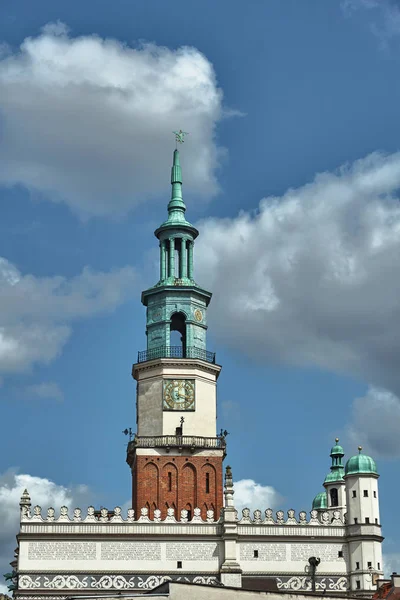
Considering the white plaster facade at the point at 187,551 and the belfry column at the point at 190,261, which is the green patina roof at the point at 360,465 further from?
the belfry column at the point at 190,261

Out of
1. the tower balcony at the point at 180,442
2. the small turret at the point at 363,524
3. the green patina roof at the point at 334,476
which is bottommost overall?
the small turret at the point at 363,524

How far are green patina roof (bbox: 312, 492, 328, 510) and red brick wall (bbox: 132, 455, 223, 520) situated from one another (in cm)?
4759

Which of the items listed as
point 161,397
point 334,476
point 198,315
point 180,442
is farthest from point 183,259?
point 334,476

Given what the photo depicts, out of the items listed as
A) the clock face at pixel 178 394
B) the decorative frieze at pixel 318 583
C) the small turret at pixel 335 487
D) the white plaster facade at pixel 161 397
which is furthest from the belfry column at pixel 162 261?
the small turret at pixel 335 487

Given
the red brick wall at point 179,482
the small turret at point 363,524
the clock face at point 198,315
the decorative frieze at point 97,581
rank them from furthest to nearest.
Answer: the clock face at point 198,315 → the red brick wall at point 179,482 → the small turret at point 363,524 → the decorative frieze at point 97,581

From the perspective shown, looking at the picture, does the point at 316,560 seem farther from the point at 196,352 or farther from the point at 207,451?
the point at 196,352

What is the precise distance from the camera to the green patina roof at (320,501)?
13500 centimetres

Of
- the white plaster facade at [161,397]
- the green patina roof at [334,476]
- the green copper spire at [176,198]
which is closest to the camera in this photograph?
the white plaster facade at [161,397]

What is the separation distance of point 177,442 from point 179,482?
2848 mm

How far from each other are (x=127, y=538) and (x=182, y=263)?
925 inches

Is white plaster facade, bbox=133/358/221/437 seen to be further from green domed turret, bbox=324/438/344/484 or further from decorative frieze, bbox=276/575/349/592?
green domed turret, bbox=324/438/344/484

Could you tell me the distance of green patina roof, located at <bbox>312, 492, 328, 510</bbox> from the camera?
135m

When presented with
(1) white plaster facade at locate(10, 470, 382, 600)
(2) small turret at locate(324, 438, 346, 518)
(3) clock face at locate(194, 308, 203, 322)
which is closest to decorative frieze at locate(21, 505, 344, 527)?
(1) white plaster facade at locate(10, 470, 382, 600)

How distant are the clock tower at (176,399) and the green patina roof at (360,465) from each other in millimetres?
9373
